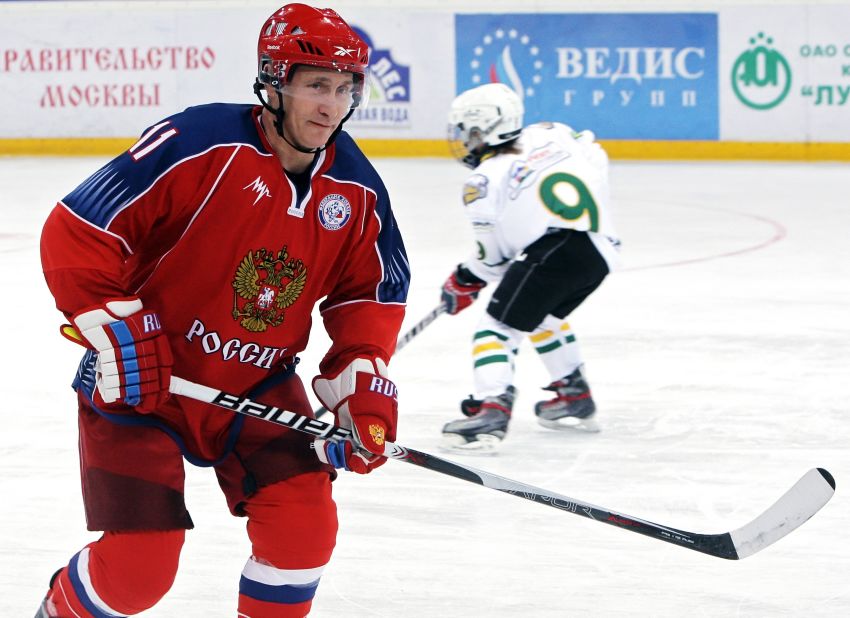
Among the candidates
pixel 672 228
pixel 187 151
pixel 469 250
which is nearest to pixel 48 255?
pixel 187 151

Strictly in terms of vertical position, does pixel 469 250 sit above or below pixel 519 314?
below

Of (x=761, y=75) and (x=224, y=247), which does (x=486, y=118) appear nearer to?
(x=224, y=247)

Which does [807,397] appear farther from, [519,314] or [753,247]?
[753,247]

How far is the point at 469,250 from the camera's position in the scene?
6.83 m

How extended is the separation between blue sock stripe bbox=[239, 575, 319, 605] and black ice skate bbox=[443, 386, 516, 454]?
1.67 meters

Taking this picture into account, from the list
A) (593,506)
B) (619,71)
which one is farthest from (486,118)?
(619,71)

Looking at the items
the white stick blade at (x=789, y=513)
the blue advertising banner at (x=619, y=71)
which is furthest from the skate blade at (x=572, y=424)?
the blue advertising banner at (x=619, y=71)

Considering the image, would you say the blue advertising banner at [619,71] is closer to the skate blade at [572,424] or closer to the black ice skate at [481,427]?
the skate blade at [572,424]

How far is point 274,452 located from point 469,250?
4786mm

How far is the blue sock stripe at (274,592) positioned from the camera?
6.68 feet


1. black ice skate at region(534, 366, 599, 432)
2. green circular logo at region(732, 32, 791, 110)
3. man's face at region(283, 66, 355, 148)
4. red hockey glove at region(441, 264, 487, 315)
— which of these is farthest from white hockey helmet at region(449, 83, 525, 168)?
green circular logo at region(732, 32, 791, 110)

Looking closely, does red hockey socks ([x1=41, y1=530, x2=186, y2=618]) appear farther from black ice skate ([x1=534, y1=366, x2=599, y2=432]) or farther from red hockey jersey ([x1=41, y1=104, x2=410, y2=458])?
black ice skate ([x1=534, y1=366, x2=599, y2=432])

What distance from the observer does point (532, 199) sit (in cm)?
378

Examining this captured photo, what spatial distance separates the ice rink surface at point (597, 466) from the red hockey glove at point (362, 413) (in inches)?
22.1
